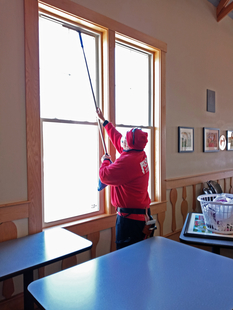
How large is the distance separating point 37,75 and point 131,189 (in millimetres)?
1135

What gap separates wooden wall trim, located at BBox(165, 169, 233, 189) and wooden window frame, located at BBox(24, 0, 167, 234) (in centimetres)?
26

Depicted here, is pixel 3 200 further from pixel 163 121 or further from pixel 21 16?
pixel 163 121

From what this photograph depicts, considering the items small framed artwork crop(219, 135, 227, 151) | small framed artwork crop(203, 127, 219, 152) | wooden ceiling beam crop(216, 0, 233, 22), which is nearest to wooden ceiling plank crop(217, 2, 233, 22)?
wooden ceiling beam crop(216, 0, 233, 22)

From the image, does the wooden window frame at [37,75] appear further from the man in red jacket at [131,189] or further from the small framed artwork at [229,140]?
the small framed artwork at [229,140]

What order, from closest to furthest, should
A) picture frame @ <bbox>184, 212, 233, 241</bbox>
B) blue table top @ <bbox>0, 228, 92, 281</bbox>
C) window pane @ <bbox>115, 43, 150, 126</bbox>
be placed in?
blue table top @ <bbox>0, 228, 92, 281</bbox> → picture frame @ <bbox>184, 212, 233, 241</bbox> → window pane @ <bbox>115, 43, 150, 126</bbox>

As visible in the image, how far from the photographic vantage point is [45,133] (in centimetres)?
201

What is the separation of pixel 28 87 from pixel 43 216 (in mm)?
1017

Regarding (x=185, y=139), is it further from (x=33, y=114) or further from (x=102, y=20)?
(x=33, y=114)

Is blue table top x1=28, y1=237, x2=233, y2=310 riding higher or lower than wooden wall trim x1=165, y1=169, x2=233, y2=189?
lower

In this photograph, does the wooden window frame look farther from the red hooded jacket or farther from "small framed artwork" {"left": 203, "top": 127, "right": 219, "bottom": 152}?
Result: "small framed artwork" {"left": 203, "top": 127, "right": 219, "bottom": 152}

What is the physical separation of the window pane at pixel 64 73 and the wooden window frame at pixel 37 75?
0.14m

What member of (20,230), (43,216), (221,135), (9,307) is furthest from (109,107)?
(221,135)

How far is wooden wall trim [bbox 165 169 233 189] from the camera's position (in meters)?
3.09

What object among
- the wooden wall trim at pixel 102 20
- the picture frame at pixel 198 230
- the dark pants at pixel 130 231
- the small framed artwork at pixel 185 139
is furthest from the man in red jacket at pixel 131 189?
the small framed artwork at pixel 185 139
